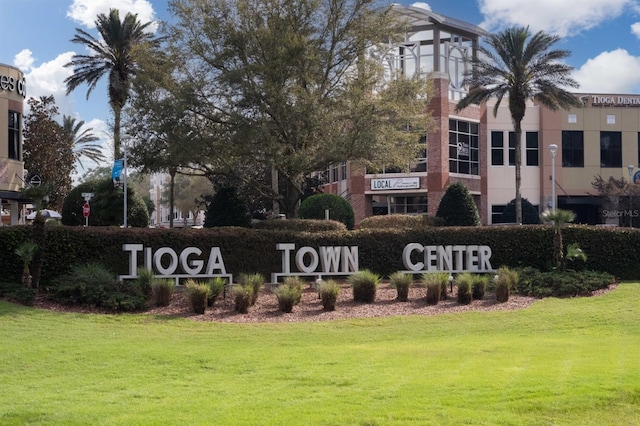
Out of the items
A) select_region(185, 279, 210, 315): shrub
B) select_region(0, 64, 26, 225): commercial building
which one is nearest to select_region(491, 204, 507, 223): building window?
select_region(0, 64, 26, 225): commercial building

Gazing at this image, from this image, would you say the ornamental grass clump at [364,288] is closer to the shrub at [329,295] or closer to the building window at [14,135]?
the shrub at [329,295]

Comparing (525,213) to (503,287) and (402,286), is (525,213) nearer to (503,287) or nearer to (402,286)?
(503,287)

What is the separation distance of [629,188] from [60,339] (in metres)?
47.8

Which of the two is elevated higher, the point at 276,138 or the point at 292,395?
the point at 276,138

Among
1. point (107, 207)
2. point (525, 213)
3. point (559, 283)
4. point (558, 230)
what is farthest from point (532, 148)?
point (559, 283)

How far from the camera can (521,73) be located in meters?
41.9

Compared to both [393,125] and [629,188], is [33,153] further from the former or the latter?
[629,188]

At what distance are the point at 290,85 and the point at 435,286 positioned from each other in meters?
11.0

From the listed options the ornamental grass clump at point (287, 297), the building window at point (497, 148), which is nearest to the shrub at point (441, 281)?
the ornamental grass clump at point (287, 297)

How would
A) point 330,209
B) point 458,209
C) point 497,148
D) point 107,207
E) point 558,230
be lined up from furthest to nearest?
point 497,148 < point 107,207 < point 330,209 < point 458,209 < point 558,230

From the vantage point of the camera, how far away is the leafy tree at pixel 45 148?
158 feet

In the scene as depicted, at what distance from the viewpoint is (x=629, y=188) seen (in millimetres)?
52719

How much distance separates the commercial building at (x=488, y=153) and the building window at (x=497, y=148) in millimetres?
74

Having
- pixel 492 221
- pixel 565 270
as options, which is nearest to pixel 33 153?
pixel 492 221
